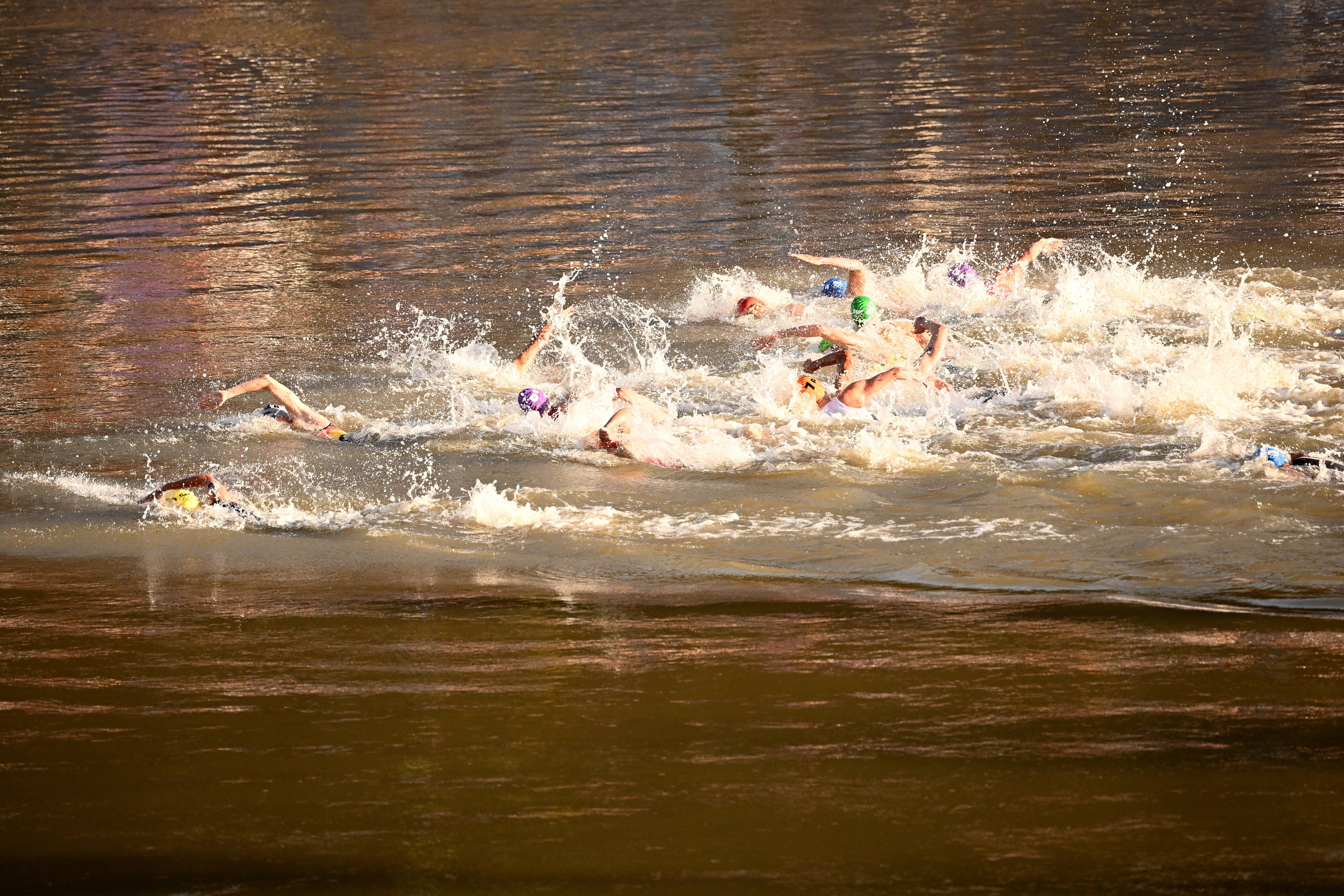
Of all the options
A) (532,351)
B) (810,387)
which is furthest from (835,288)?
(532,351)

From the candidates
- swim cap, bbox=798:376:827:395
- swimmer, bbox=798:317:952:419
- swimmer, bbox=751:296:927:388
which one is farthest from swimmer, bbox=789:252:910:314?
swimmer, bbox=798:317:952:419

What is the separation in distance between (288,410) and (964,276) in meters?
6.99

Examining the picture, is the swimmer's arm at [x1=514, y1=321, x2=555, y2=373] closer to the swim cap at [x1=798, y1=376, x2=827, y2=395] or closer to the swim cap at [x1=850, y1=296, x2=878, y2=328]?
the swim cap at [x1=798, y1=376, x2=827, y2=395]

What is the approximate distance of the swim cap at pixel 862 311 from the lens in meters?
12.8

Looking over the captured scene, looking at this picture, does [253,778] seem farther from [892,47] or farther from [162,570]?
[892,47]

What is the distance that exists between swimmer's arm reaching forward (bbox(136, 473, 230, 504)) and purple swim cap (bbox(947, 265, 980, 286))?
801 centimetres

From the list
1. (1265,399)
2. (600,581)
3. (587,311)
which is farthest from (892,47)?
(600,581)

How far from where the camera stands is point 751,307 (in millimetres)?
14406

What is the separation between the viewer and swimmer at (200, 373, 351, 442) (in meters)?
11.3

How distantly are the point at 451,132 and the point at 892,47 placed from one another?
15.0 meters

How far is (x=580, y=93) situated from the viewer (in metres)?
31.7

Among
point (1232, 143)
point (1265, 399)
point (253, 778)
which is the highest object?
point (1232, 143)

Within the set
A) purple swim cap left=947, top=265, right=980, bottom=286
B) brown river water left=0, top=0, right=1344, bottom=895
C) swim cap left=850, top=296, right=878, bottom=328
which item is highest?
purple swim cap left=947, top=265, right=980, bottom=286

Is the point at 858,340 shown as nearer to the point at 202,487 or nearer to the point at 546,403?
the point at 546,403
